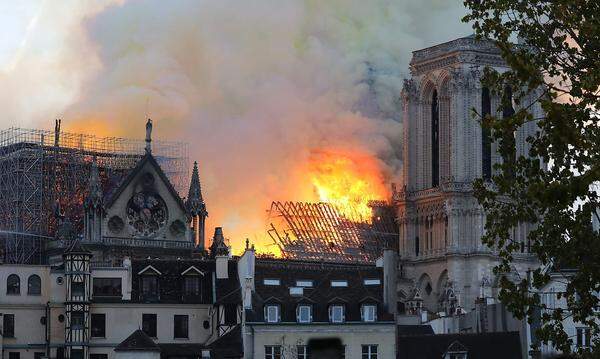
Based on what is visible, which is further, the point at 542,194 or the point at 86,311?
the point at 86,311

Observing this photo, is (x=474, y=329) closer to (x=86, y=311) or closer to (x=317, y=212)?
(x=86, y=311)

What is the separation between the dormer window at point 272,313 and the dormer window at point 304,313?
116 cm

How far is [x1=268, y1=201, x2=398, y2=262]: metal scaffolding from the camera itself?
189 m

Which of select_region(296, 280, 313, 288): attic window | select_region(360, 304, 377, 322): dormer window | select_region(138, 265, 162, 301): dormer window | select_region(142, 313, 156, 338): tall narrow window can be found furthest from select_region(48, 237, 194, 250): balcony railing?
select_region(360, 304, 377, 322): dormer window

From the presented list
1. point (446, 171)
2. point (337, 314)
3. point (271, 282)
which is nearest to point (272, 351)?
point (337, 314)

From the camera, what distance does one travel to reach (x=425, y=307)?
584 ft

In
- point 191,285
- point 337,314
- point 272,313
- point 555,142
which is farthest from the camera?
point 191,285

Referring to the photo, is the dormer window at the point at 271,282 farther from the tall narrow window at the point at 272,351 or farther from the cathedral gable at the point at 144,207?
the cathedral gable at the point at 144,207

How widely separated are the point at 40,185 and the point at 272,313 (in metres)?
40.3

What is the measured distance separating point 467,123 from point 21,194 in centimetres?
5770

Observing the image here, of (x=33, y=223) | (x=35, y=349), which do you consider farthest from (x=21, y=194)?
(x=35, y=349)

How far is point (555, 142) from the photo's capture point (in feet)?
135

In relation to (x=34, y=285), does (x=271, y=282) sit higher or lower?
lower

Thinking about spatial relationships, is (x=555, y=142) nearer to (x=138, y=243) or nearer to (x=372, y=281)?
(x=372, y=281)
